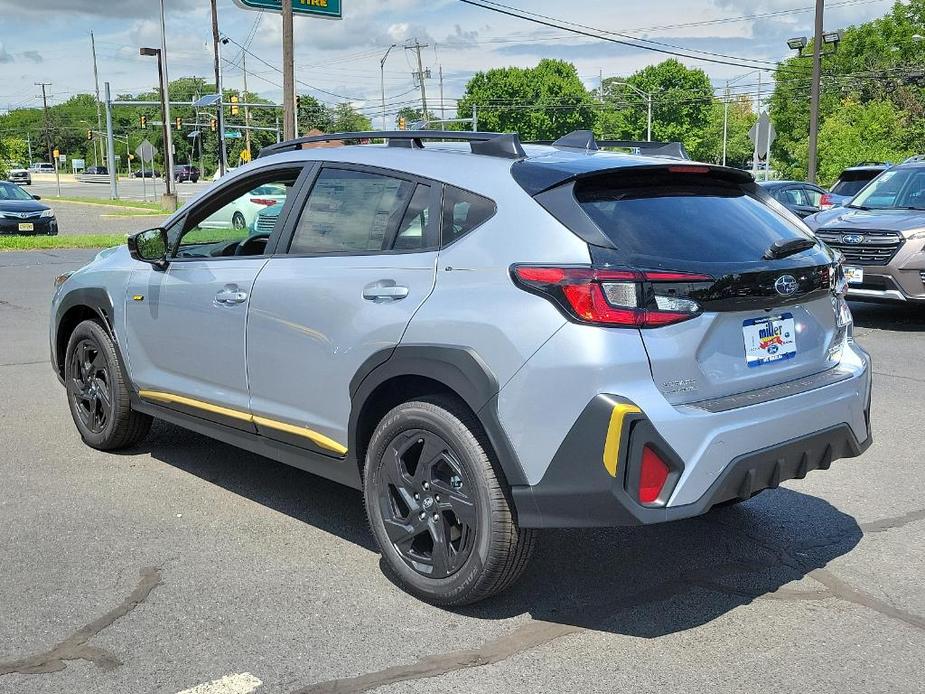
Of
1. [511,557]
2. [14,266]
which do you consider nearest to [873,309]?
[511,557]

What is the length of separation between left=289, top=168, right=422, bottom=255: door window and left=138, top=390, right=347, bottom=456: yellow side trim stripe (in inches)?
30.3

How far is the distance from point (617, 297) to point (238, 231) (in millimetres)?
2756

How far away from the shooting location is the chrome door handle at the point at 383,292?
150 inches

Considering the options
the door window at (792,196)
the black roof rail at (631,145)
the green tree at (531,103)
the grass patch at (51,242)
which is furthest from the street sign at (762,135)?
the green tree at (531,103)

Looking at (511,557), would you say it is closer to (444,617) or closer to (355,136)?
(444,617)

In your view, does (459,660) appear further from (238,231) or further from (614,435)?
(238,231)

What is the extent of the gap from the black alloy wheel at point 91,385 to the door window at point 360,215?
192 cm

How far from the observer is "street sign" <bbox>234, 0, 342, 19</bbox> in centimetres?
2425

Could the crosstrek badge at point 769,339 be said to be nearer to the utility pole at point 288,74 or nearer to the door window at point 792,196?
the door window at point 792,196

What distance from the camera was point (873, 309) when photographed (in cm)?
1271

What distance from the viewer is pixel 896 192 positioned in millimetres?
11961

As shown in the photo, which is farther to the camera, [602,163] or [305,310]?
[305,310]

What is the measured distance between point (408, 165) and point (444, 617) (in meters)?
→ 1.81

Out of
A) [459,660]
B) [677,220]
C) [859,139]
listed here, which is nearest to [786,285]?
[677,220]
